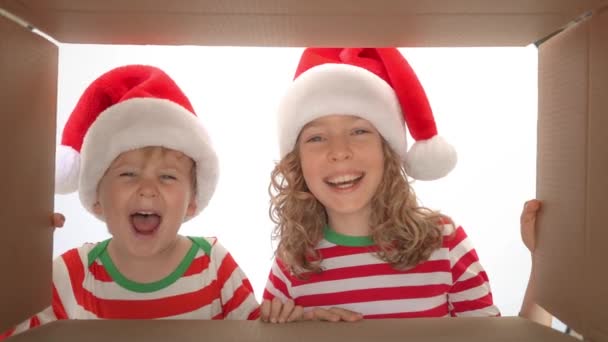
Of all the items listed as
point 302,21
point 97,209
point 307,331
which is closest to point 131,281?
point 97,209

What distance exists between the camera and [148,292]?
113cm

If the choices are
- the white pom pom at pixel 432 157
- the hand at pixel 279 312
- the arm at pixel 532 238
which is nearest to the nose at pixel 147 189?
the hand at pixel 279 312

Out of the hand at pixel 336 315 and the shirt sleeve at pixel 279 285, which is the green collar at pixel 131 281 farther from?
the hand at pixel 336 315

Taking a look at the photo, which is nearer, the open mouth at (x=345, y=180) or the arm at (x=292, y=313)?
the arm at (x=292, y=313)

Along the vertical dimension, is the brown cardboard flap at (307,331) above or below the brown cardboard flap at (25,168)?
below

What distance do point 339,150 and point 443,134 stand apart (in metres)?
0.53

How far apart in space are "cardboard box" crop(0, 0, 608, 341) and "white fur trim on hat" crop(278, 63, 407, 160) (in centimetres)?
30

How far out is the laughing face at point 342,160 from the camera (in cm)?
109

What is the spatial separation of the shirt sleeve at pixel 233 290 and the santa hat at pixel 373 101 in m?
0.24

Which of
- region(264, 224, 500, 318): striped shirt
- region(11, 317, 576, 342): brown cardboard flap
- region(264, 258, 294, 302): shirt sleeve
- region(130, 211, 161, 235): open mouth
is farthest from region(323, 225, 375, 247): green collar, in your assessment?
region(11, 317, 576, 342): brown cardboard flap

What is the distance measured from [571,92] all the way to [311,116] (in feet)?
1.61

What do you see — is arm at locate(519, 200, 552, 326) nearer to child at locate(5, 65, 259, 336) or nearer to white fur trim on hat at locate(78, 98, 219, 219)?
child at locate(5, 65, 259, 336)

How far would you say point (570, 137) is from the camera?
0.71 meters

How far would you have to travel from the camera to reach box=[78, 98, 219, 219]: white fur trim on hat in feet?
3.57
